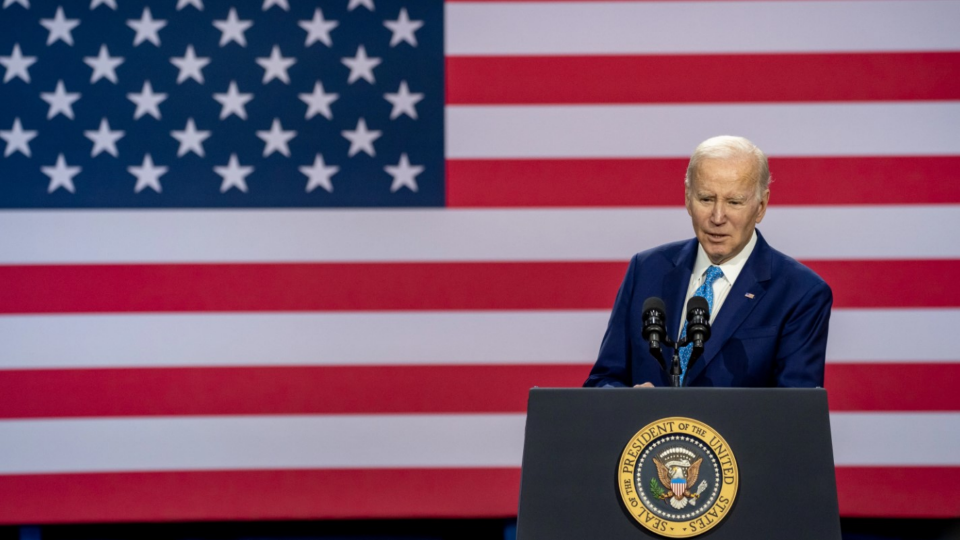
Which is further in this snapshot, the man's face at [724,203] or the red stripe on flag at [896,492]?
the red stripe on flag at [896,492]

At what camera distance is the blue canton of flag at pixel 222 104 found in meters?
2.63

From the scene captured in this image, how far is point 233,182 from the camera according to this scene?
2.64m

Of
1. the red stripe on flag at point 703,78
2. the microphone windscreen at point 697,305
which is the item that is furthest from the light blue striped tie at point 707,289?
the red stripe on flag at point 703,78

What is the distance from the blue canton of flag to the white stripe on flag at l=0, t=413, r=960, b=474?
2.15 feet

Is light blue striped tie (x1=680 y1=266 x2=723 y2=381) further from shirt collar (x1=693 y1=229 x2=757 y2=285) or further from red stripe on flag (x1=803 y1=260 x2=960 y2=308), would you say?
red stripe on flag (x1=803 y1=260 x2=960 y2=308)

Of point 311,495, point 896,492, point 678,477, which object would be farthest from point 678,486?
point 896,492

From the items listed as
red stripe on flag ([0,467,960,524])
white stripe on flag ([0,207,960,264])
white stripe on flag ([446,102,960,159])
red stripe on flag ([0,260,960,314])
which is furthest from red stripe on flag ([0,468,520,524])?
white stripe on flag ([446,102,960,159])

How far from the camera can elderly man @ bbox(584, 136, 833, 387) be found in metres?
1.43

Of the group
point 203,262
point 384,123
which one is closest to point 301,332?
point 203,262

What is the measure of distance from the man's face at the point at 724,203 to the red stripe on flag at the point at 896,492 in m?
1.48

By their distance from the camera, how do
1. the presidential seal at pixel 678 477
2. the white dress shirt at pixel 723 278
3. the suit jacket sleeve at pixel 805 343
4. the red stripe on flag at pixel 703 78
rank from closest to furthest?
1. the presidential seal at pixel 678 477
2. the suit jacket sleeve at pixel 805 343
3. the white dress shirt at pixel 723 278
4. the red stripe on flag at pixel 703 78

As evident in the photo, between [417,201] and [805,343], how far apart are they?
1445 millimetres

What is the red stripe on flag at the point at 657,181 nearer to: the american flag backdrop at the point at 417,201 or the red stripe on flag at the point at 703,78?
the american flag backdrop at the point at 417,201

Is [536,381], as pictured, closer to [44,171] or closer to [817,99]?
[817,99]
